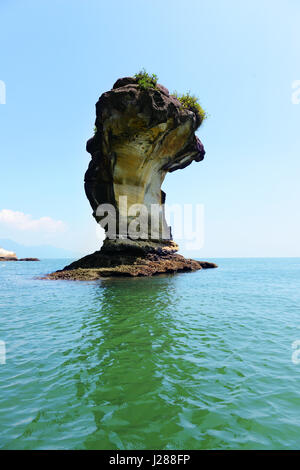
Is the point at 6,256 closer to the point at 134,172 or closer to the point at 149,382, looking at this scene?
the point at 134,172

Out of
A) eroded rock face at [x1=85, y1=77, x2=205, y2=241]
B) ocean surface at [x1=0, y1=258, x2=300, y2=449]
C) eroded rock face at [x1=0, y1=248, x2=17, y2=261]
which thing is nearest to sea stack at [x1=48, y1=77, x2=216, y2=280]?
eroded rock face at [x1=85, y1=77, x2=205, y2=241]

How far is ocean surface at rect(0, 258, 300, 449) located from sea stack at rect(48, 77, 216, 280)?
12.2 metres

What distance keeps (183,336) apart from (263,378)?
230cm

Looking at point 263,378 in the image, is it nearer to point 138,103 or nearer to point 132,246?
point 132,246

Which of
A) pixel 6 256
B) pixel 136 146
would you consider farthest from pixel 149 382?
pixel 6 256

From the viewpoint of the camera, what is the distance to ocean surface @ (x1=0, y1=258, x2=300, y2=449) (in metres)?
2.77

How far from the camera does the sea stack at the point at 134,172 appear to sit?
20500 millimetres

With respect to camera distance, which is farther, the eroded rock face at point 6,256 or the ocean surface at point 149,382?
the eroded rock face at point 6,256

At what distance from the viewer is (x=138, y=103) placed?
66.7 feet

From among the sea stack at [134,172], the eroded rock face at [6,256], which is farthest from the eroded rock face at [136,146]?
the eroded rock face at [6,256]

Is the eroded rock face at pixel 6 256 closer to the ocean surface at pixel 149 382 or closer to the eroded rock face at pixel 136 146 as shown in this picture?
the eroded rock face at pixel 136 146

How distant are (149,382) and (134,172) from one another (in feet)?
71.2

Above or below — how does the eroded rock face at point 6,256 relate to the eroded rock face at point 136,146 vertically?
below
